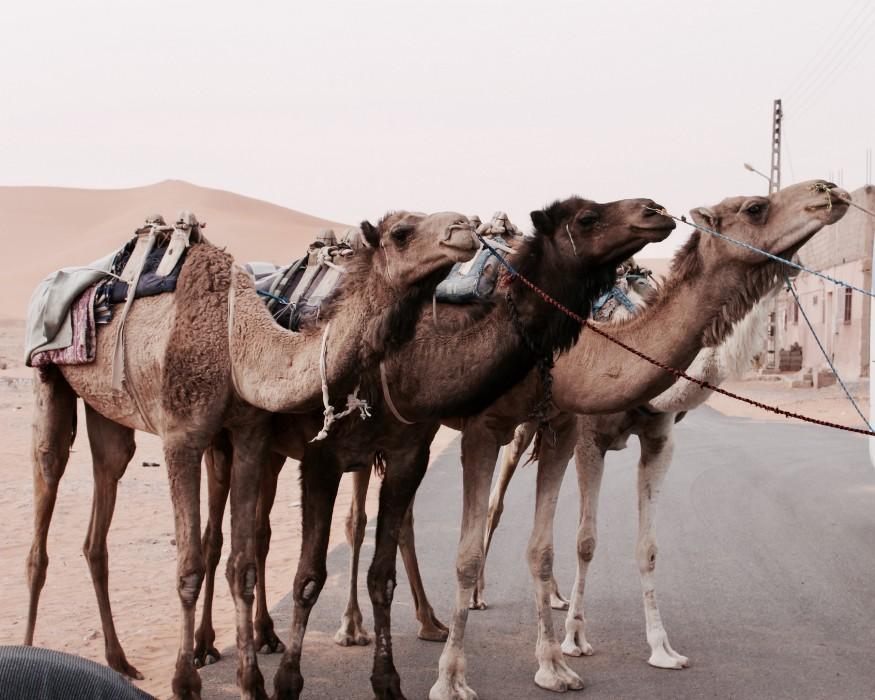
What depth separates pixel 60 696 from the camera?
2.00 meters

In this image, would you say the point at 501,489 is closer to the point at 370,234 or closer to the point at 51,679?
the point at 370,234

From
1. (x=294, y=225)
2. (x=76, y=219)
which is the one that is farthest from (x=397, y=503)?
(x=76, y=219)

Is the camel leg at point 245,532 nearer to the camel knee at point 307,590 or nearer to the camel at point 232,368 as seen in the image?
the camel at point 232,368

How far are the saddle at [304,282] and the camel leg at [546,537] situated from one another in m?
1.58

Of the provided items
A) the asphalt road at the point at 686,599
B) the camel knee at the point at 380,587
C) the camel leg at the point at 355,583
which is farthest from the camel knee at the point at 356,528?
the camel knee at the point at 380,587

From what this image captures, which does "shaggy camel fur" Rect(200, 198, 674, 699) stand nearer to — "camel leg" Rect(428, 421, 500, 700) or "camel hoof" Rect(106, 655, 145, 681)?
"camel leg" Rect(428, 421, 500, 700)

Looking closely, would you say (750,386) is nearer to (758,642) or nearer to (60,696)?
(758,642)

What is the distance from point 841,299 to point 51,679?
32833 millimetres

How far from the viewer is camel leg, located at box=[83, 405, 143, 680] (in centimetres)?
572

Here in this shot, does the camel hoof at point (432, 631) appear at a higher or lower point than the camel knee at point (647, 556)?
lower

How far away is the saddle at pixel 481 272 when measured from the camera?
5.28 metres

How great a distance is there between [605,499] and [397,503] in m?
6.54

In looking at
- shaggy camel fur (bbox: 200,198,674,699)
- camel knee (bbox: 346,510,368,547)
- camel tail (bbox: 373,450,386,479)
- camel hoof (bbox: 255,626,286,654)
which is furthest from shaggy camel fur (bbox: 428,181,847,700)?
camel knee (bbox: 346,510,368,547)

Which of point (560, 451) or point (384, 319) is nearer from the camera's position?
point (384, 319)
